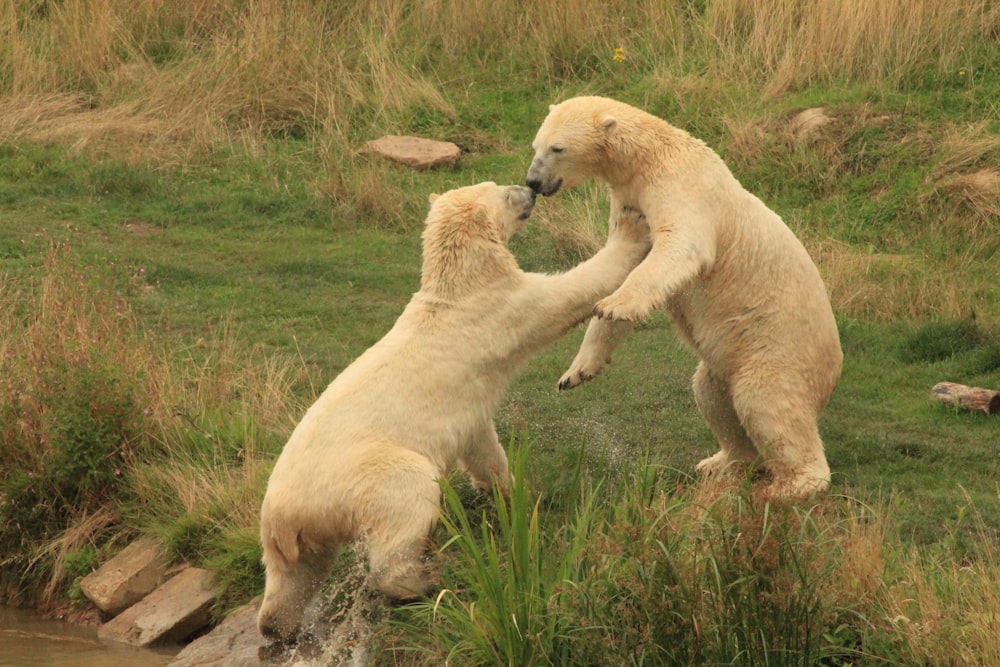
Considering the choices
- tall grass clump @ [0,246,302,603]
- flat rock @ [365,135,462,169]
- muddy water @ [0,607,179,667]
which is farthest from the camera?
flat rock @ [365,135,462,169]

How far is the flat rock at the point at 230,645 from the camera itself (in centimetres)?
621

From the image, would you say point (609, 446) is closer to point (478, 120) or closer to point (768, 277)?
point (768, 277)

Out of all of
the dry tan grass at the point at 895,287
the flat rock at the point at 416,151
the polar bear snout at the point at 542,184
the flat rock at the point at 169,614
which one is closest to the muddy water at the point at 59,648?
the flat rock at the point at 169,614

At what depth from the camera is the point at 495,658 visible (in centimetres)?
521

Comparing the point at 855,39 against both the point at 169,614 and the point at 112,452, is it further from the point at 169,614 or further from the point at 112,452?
the point at 169,614

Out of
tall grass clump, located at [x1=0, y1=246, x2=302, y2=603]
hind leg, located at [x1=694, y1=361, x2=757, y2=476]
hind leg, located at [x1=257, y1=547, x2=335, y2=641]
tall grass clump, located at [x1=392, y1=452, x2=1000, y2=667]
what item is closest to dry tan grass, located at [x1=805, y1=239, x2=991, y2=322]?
hind leg, located at [x1=694, y1=361, x2=757, y2=476]

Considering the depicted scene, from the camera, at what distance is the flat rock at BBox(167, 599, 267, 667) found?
621cm

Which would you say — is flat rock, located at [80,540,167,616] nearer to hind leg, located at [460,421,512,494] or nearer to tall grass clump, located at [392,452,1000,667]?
hind leg, located at [460,421,512,494]

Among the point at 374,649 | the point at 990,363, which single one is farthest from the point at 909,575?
the point at 990,363

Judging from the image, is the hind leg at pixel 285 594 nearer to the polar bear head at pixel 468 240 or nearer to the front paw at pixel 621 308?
the polar bear head at pixel 468 240

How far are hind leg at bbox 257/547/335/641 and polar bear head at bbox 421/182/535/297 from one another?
52.2 inches

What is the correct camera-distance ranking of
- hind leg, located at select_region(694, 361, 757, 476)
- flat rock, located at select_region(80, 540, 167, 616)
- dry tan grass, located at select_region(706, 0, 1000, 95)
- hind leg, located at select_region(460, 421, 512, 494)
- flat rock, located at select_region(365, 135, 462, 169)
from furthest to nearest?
flat rock, located at select_region(365, 135, 462, 169)
dry tan grass, located at select_region(706, 0, 1000, 95)
flat rock, located at select_region(80, 540, 167, 616)
hind leg, located at select_region(694, 361, 757, 476)
hind leg, located at select_region(460, 421, 512, 494)

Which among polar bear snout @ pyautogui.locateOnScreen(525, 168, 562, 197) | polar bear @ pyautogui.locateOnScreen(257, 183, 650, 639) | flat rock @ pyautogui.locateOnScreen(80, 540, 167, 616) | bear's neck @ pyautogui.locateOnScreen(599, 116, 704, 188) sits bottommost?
flat rock @ pyautogui.locateOnScreen(80, 540, 167, 616)

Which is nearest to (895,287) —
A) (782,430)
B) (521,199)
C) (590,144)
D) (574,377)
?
(782,430)
